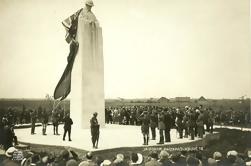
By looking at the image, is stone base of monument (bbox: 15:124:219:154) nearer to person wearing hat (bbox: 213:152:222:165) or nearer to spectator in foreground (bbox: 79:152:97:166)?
spectator in foreground (bbox: 79:152:97:166)

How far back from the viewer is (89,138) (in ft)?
22.2

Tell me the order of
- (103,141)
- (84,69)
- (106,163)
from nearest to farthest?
(106,163)
(103,141)
(84,69)

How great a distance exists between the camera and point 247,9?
22.6 feet

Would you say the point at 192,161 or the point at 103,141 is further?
the point at 103,141

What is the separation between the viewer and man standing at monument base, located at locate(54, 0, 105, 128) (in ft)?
23.0

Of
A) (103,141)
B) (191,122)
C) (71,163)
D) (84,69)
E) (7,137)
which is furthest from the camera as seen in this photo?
(84,69)

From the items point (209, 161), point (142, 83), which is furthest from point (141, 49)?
point (209, 161)

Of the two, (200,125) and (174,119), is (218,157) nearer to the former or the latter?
(200,125)

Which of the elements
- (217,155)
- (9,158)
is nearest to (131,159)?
(217,155)

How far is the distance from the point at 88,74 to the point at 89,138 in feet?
3.48

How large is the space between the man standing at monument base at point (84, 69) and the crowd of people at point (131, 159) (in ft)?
2.19

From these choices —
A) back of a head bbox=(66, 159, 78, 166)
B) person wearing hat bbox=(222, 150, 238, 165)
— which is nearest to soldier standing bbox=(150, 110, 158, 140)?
person wearing hat bbox=(222, 150, 238, 165)

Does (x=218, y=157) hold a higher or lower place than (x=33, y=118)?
lower

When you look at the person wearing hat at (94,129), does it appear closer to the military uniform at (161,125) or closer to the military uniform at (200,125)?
the military uniform at (161,125)
